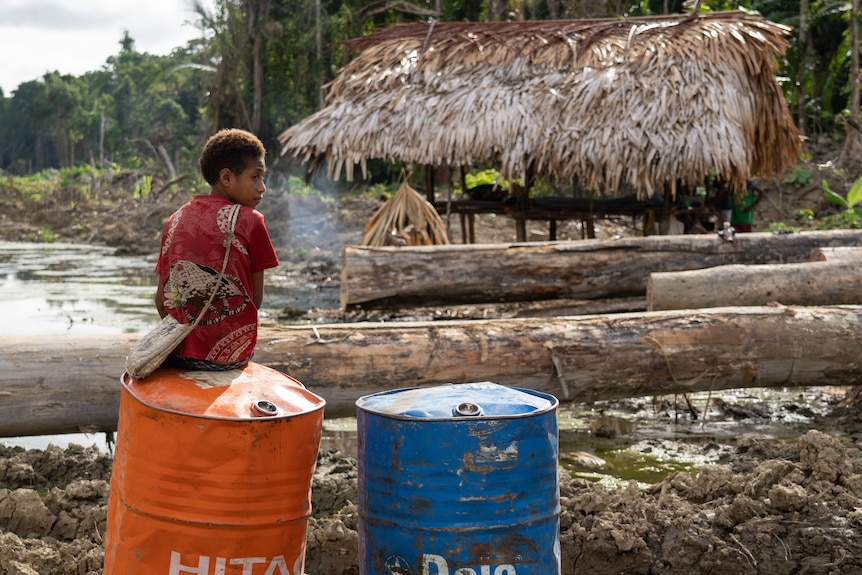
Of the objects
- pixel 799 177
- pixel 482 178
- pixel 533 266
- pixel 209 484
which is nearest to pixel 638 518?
pixel 209 484

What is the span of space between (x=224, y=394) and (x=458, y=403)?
68 centimetres

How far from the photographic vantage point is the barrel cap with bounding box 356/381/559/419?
8.63 ft

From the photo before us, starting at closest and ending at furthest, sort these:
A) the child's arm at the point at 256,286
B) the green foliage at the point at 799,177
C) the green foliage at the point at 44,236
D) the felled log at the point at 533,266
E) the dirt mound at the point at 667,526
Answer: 1. the child's arm at the point at 256,286
2. the dirt mound at the point at 667,526
3. the felled log at the point at 533,266
4. the green foliage at the point at 799,177
5. the green foliage at the point at 44,236

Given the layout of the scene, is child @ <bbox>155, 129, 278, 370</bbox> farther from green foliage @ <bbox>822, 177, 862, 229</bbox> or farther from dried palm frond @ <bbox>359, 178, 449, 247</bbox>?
green foliage @ <bbox>822, 177, 862, 229</bbox>

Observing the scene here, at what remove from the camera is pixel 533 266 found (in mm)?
7965

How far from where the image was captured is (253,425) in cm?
258

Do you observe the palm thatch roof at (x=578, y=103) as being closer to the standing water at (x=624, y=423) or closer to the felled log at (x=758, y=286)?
the felled log at (x=758, y=286)

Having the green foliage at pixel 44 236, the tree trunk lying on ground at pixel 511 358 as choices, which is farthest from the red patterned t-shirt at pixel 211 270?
the green foliage at pixel 44 236

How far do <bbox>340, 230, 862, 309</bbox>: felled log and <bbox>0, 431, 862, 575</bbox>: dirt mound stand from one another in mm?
3266

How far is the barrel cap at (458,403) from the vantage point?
2.63 metres

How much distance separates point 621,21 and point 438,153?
9.34ft

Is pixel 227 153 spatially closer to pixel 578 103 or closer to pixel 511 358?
pixel 511 358

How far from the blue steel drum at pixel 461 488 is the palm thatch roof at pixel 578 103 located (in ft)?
24.8

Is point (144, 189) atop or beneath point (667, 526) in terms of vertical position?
atop
